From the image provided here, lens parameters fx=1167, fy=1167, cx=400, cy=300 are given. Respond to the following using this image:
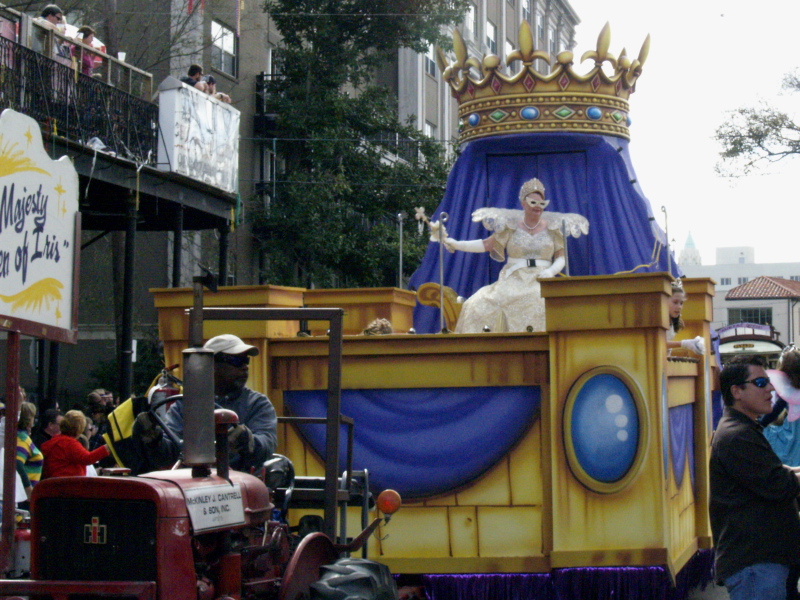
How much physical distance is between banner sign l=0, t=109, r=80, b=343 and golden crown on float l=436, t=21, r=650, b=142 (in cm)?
639

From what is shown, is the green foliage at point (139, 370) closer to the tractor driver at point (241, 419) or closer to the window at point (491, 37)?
the tractor driver at point (241, 419)

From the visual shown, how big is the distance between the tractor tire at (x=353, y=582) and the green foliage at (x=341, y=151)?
2020cm

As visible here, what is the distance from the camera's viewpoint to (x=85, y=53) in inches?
578

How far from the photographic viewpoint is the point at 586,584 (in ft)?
24.4

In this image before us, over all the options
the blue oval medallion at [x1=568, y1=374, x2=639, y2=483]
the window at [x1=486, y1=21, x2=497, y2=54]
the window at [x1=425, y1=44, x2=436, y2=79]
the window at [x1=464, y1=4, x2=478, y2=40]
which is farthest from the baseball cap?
the window at [x1=486, y1=21, x2=497, y2=54]

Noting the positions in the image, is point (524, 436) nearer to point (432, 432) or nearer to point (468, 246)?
point (432, 432)

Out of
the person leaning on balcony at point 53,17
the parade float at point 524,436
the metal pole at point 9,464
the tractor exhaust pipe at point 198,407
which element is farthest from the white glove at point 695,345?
the person leaning on balcony at point 53,17

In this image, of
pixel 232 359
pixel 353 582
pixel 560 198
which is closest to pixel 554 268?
pixel 560 198

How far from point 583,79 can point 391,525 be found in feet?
17.4

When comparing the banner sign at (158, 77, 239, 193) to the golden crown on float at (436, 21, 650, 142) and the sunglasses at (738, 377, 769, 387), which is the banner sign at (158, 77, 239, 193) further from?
the sunglasses at (738, 377, 769, 387)

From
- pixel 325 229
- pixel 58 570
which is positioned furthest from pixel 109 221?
pixel 58 570

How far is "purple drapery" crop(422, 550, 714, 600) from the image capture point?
24.2 feet

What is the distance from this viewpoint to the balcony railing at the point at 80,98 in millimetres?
13016

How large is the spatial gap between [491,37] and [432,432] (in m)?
37.7
